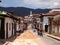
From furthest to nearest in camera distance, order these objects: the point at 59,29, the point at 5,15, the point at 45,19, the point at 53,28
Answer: the point at 45,19
the point at 53,28
the point at 59,29
the point at 5,15

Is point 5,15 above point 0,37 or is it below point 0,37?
above

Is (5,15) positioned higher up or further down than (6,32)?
higher up

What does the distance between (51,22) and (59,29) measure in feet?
16.6

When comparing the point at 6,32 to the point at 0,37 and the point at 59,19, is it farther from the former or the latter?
the point at 59,19

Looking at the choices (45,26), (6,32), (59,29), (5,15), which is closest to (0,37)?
(6,32)

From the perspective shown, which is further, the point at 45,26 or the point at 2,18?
the point at 45,26

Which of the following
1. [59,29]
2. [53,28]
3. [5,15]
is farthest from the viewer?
[53,28]

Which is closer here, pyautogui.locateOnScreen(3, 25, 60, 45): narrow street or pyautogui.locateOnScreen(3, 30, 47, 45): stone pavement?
pyautogui.locateOnScreen(3, 30, 47, 45): stone pavement

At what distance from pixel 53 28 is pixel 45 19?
10992 mm

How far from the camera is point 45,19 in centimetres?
8888

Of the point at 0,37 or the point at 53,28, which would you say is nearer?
the point at 0,37

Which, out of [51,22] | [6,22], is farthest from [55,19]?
[6,22]

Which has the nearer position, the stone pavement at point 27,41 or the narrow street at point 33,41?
the stone pavement at point 27,41

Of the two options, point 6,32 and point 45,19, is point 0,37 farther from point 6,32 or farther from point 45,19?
point 45,19
